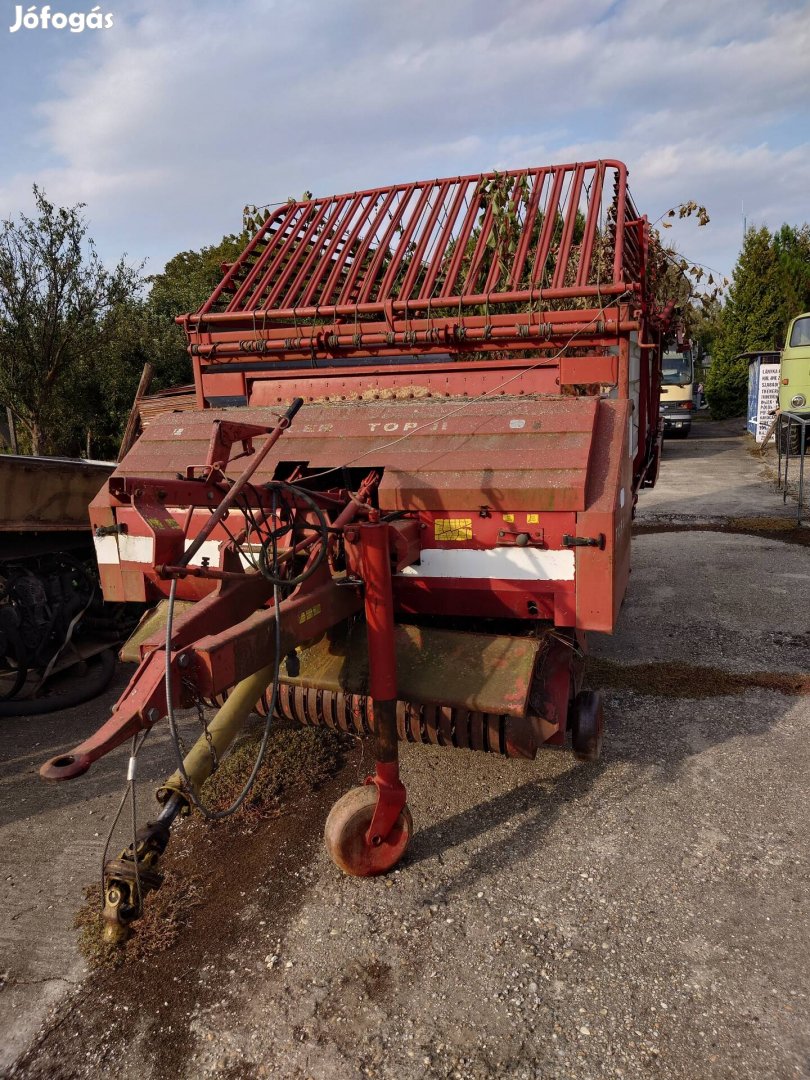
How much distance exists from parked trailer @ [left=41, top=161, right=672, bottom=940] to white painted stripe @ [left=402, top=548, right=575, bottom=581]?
0.03 feet

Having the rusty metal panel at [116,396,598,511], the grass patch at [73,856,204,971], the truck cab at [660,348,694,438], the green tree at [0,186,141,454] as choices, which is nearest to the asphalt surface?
the grass patch at [73,856,204,971]

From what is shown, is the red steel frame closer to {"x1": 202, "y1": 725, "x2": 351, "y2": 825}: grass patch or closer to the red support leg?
the red support leg

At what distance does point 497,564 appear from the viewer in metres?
3.45

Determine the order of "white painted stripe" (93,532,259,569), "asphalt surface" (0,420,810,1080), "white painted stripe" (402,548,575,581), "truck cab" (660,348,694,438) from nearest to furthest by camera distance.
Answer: "asphalt surface" (0,420,810,1080)
"white painted stripe" (402,548,575,581)
"white painted stripe" (93,532,259,569)
"truck cab" (660,348,694,438)

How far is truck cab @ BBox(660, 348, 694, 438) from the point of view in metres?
20.8

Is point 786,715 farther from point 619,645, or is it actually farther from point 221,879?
point 221,879

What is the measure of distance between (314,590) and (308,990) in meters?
1.43

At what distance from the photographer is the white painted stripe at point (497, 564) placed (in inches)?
131

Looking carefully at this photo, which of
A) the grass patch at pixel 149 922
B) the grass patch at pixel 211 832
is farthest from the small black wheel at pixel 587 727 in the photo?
the grass patch at pixel 149 922

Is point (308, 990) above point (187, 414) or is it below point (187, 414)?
below

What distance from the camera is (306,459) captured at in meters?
3.92

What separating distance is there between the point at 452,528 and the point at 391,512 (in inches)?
12.1

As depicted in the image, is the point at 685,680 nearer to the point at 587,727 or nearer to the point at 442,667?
the point at 587,727

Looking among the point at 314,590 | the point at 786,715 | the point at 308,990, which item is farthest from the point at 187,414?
the point at 786,715
